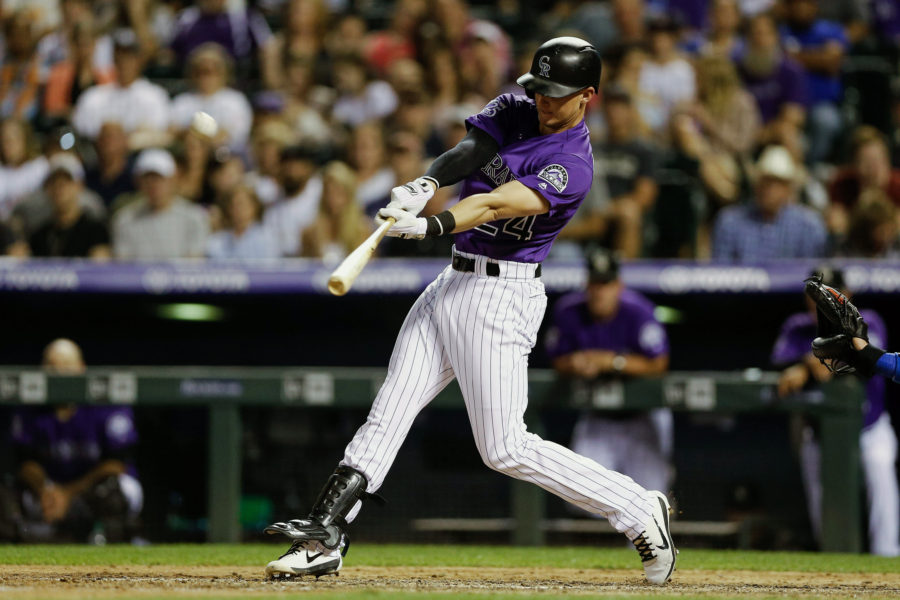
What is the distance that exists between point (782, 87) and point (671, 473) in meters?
3.07

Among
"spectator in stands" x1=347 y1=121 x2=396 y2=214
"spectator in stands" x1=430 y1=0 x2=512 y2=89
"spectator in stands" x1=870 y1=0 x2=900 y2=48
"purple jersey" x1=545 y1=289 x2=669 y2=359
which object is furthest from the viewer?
"spectator in stands" x1=870 y1=0 x2=900 y2=48

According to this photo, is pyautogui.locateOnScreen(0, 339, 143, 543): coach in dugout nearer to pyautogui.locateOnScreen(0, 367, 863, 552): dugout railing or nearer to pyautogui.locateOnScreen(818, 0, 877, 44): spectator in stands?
pyautogui.locateOnScreen(0, 367, 863, 552): dugout railing

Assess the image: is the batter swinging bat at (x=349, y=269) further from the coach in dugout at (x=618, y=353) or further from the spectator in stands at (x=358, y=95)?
the spectator in stands at (x=358, y=95)

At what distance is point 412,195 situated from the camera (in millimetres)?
3736

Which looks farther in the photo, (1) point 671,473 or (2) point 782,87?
(2) point 782,87

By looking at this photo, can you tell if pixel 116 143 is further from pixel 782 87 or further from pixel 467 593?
pixel 467 593

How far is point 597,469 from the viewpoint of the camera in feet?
13.7

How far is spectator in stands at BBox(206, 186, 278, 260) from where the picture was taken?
7.29 metres

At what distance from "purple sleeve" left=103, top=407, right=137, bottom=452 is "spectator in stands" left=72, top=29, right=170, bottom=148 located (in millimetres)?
2533

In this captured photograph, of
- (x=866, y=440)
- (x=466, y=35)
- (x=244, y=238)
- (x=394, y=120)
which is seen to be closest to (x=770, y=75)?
(x=466, y=35)

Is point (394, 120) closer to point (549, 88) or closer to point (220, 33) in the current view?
point (220, 33)

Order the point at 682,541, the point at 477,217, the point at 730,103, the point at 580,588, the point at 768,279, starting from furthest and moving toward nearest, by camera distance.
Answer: the point at 730,103, the point at 768,279, the point at 682,541, the point at 580,588, the point at 477,217

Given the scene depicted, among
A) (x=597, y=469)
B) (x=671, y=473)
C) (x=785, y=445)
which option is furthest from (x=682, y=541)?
(x=597, y=469)

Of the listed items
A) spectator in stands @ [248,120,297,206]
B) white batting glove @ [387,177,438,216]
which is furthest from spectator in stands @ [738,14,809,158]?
white batting glove @ [387,177,438,216]
